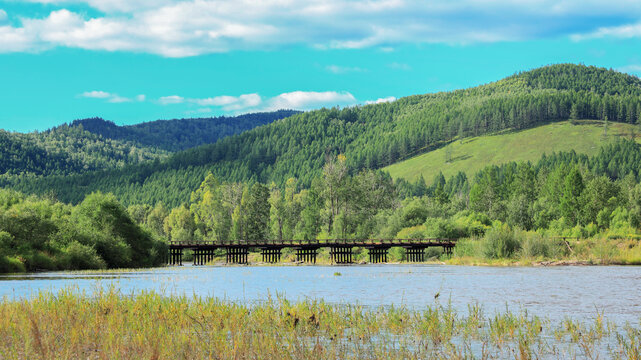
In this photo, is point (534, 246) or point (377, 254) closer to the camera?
point (534, 246)

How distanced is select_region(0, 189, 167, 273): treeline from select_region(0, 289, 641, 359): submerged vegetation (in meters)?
51.0

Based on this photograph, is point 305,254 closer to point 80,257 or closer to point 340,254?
point 340,254

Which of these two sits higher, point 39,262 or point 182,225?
point 182,225

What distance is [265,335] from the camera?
17.2m

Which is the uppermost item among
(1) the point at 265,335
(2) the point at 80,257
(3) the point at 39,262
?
(1) the point at 265,335

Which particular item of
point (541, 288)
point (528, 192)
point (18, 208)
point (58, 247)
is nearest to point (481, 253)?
point (541, 288)

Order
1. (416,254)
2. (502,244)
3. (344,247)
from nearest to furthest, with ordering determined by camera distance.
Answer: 1. (502,244)
2. (416,254)
3. (344,247)

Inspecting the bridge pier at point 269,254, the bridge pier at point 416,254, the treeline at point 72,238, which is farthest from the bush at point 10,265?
the bridge pier at point 416,254

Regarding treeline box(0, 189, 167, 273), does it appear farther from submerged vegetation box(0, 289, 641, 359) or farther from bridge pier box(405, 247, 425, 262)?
submerged vegetation box(0, 289, 641, 359)

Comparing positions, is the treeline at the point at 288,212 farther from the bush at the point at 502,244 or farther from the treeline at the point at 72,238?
the treeline at the point at 72,238

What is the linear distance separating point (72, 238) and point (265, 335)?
64.8 metres

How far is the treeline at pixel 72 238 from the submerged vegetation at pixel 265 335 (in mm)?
50958

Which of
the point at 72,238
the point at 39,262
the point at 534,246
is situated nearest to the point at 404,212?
the point at 534,246

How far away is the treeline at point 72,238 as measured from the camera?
69938 millimetres
